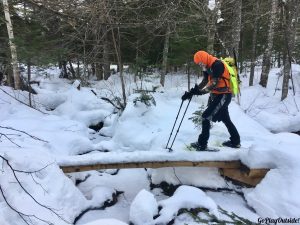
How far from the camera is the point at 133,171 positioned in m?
7.46

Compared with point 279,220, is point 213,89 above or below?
above

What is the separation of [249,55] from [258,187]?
15.2 m

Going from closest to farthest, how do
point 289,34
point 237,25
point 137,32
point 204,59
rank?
1. point 204,59
2. point 237,25
3. point 289,34
4. point 137,32

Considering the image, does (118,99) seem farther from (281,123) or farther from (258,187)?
(258,187)

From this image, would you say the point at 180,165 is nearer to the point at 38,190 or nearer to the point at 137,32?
the point at 38,190

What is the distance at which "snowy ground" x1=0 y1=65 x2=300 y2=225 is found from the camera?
16.5 ft

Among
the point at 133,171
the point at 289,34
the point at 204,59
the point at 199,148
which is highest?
the point at 289,34

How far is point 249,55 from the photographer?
63.8ft

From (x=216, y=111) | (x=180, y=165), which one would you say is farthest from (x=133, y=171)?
(x=216, y=111)

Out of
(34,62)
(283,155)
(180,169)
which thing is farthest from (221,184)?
(34,62)

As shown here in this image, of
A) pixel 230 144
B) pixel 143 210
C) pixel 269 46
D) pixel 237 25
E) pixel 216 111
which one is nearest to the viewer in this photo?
pixel 143 210

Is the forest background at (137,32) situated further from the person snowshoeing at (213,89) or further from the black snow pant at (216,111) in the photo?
the black snow pant at (216,111)

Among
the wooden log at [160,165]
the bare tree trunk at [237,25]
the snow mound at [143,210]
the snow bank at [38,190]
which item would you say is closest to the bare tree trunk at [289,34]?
the bare tree trunk at [237,25]

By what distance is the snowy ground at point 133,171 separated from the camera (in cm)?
503
